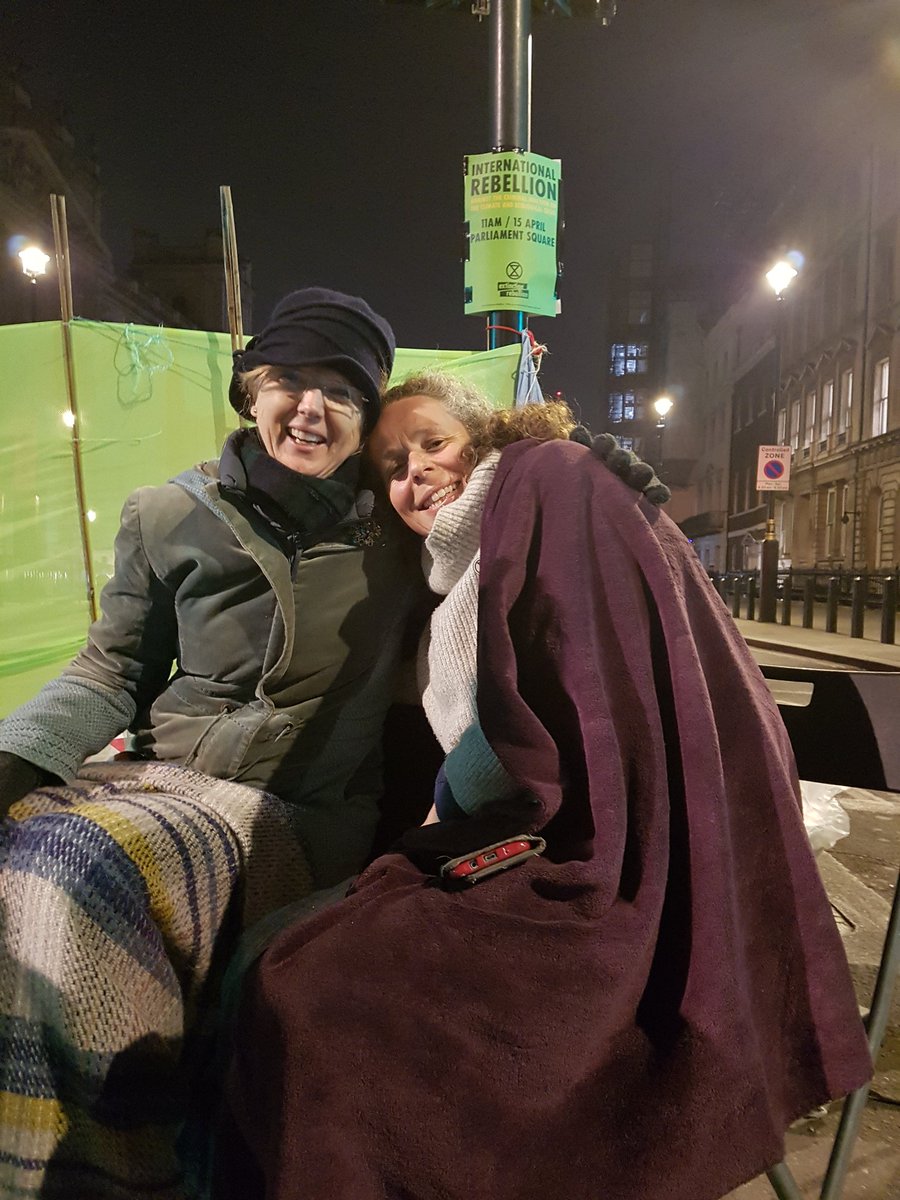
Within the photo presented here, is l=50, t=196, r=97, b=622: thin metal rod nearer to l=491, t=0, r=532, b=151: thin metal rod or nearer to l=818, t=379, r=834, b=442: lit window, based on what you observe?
l=491, t=0, r=532, b=151: thin metal rod

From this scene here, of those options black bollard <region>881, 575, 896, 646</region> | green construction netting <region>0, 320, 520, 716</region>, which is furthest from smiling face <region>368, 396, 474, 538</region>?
black bollard <region>881, 575, 896, 646</region>

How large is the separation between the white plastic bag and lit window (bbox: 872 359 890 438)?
100.0 feet

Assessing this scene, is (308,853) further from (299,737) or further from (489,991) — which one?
(489,991)

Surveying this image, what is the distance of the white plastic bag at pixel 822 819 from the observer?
2479 millimetres

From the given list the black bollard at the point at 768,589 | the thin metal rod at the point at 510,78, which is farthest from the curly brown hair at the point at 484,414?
the black bollard at the point at 768,589

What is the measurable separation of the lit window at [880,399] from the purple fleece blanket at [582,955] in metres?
32.1

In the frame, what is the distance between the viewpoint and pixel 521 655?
1.25 meters

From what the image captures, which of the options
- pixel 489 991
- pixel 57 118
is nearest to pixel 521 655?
pixel 489 991

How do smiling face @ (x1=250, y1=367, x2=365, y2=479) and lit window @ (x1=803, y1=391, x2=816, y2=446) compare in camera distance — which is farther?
lit window @ (x1=803, y1=391, x2=816, y2=446)

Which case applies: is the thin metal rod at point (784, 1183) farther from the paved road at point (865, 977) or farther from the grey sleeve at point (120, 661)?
the grey sleeve at point (120, 661)

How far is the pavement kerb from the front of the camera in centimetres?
1009

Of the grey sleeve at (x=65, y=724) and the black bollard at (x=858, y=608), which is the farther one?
the black bollard at (x=858, y=608)

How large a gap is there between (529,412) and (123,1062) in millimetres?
1339

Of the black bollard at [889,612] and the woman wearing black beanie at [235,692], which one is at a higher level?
the woman wearing black beanie at [235,692]
